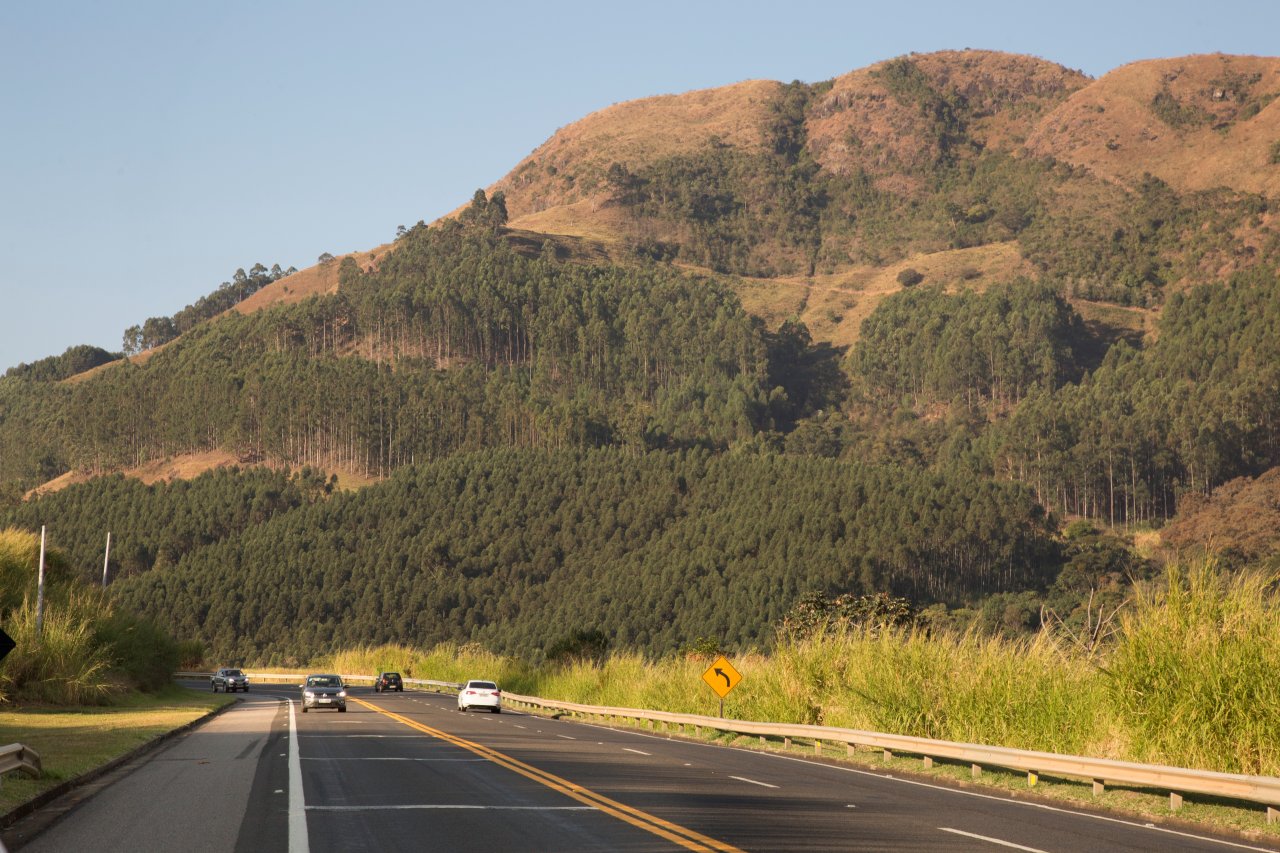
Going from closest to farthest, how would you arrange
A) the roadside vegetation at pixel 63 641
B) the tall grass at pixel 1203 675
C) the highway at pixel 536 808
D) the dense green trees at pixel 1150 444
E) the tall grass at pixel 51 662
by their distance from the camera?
the highway at pixel 536 808 < the tall grass at pixel 1203 675 < the tall grass at pixel 51 662 < the roadside vegetation at pixel 63 641 < the dense green trees at pixel 1150 444

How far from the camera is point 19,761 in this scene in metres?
17.2

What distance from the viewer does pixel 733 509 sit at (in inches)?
6122

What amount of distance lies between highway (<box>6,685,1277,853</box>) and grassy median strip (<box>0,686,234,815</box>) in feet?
2.17

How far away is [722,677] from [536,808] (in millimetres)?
19481

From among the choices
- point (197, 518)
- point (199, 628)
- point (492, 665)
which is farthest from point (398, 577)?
point (492, 665)

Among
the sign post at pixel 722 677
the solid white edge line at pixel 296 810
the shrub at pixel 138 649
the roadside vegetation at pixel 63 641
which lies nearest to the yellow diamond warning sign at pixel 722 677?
the sign post at pixel 722 677

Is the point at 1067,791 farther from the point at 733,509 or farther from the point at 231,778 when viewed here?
the point at 733,509

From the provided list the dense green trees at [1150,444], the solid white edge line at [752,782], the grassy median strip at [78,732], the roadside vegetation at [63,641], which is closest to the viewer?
the grassy median strip at [78,732]

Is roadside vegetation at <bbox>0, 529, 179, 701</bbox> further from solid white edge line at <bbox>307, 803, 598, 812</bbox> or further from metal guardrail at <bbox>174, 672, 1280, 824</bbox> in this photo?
solid white edge line at <bbox>307, 803, 598, 812</bbox>

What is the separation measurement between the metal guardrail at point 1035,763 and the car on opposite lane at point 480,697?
13.6 metres

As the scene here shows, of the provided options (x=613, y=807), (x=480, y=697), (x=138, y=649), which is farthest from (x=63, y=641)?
(x=613, y=807)

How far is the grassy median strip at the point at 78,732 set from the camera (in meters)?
17.9

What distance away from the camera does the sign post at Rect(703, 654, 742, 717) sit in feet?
115

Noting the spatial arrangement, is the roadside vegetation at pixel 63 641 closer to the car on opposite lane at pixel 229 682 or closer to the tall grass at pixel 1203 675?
the car on opposite lane at pixel 229 682
